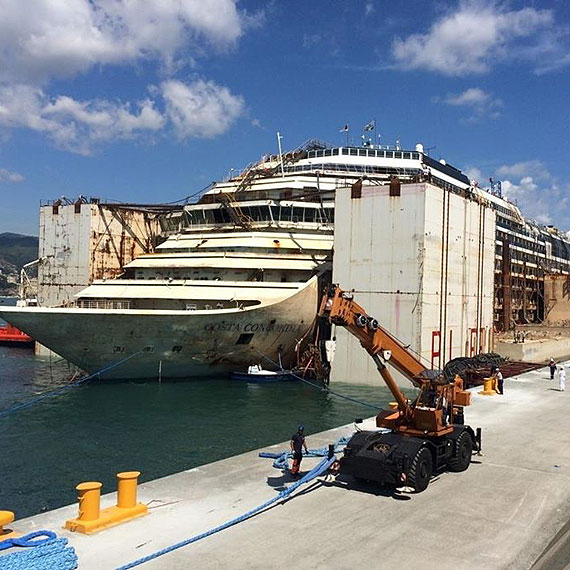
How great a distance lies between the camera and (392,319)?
37.6m

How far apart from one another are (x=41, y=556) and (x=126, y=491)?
2597mm

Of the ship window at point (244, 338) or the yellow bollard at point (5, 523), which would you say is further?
the ship window at point (244, 338)

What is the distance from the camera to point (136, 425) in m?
27.0

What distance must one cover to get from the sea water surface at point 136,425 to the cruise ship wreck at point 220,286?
7.21 feet

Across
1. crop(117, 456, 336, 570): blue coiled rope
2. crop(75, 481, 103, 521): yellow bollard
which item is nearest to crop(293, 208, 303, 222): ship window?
crop(117, 456, 336, 570): blue coiled rope

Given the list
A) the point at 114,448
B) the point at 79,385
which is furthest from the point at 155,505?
the point at 79,385

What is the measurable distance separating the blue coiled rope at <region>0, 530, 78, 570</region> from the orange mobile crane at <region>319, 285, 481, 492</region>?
6.58m

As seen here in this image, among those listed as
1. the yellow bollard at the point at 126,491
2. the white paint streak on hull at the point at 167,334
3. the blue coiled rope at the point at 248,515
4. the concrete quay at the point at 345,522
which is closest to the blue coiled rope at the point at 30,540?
the concrete quay at the point at 345,522

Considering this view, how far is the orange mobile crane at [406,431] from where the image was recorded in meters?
14.0

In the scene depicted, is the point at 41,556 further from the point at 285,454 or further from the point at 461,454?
the point at 461,454

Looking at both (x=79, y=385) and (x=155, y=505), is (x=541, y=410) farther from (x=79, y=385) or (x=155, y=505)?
(x=79, y=385)

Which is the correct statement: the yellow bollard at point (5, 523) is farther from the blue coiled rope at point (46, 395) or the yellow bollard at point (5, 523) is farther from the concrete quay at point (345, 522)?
the blue coiled rope at point (46, 395)

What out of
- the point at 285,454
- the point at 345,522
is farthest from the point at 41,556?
the point at 285,454

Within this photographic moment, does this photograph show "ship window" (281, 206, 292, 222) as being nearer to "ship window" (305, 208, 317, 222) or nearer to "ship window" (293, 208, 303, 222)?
"ship window" (293, 208, 303, 222)
